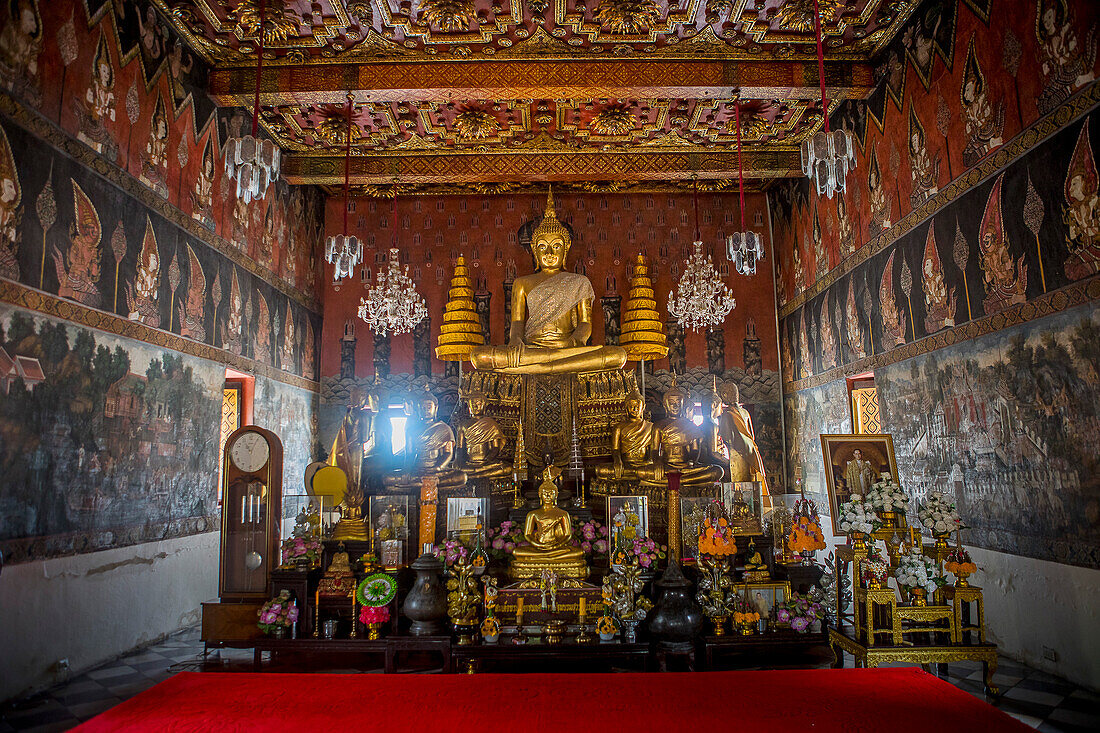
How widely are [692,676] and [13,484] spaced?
4393mm

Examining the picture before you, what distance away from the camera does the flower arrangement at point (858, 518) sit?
446cm

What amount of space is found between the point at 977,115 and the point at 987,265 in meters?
1.23

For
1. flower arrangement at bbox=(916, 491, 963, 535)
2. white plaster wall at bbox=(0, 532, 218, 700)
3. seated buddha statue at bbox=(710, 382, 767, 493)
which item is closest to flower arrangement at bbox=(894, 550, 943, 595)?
flower arrangement at bbox=(916, 491, 963, 535)

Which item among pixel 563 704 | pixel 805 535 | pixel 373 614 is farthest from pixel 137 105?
pixel 805 535

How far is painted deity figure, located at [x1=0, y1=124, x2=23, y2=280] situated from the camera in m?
4.20

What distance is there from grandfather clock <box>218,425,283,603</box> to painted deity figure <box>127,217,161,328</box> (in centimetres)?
150

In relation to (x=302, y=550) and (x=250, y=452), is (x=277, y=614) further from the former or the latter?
(x=250, y=452)

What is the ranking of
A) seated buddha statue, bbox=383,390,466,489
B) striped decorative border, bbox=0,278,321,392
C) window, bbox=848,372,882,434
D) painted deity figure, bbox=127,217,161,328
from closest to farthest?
striped decorative border, bbox=0,278,321,392 < painted deity figure, bbox=127,217,161,328 < seated buddha statue, bbox=383,390,466,489 < window, bbox=848,372,882,434

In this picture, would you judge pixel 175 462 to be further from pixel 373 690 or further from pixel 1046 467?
pixel 1046 467

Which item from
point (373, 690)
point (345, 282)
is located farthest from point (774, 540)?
point (345, 282)

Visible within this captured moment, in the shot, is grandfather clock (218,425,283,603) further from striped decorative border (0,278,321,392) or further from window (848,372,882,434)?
window (848,372,882,434)

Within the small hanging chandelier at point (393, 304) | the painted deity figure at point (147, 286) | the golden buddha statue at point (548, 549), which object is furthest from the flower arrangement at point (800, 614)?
the small hanging chandelier at point (393, 304)

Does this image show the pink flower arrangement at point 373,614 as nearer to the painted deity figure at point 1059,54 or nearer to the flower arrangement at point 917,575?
the flower arrangement at point 917,575

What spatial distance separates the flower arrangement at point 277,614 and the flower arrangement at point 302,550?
35 centimetres
